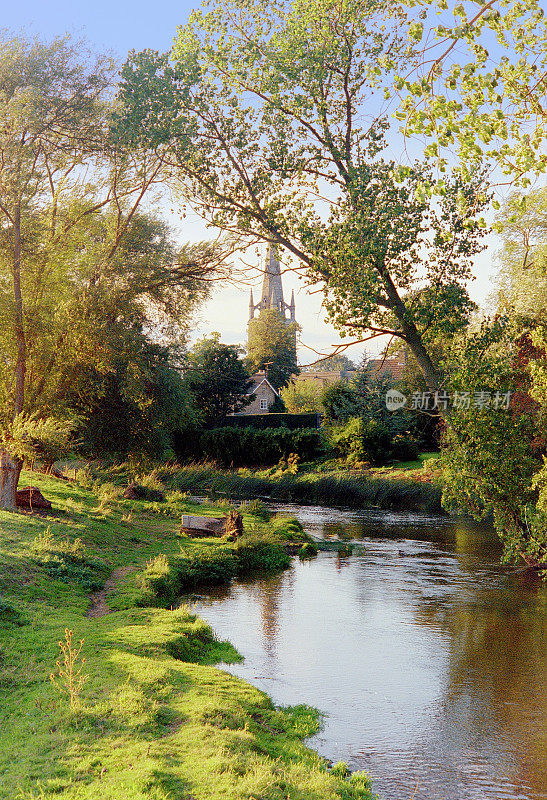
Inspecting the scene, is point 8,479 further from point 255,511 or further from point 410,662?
point 255,511

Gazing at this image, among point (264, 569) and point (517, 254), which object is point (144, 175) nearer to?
point (264, 569)

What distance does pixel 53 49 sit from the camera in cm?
1722

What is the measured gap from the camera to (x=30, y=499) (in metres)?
17.5

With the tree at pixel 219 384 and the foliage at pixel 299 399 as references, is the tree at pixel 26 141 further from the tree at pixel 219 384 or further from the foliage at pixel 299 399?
the foliage at pixel 299 399

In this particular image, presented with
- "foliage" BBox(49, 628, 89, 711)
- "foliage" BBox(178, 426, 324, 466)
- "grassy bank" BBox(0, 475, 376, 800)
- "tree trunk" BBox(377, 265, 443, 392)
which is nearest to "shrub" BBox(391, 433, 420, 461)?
"foliage" BBox(178, 426, 324, 466)

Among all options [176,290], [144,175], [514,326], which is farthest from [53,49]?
[514,326]

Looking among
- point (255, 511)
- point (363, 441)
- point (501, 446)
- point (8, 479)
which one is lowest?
point (255, 511)

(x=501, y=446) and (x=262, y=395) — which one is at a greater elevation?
(x=262, y=395)

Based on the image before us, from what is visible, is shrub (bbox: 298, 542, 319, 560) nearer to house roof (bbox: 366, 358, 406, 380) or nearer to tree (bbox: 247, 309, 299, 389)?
house roof (bbox: 366, 358, 406, 380)

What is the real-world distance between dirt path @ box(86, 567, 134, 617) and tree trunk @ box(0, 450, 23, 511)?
3751mm

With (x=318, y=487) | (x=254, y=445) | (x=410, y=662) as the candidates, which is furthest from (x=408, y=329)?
(x=254, y=445)

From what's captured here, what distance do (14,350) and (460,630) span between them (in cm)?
1273

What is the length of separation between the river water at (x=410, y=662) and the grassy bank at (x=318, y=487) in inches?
458

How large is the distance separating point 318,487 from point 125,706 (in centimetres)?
2823
